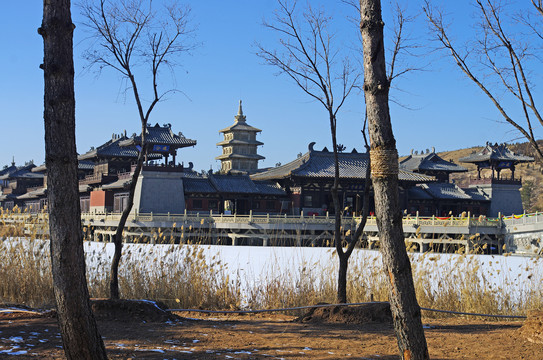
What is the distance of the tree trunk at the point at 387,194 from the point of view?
3.21m

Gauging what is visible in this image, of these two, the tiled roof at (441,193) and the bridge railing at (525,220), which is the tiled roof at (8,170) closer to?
the tiled roof at (441,193)

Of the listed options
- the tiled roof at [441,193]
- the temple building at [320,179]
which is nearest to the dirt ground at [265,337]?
the temple building at [320,179]

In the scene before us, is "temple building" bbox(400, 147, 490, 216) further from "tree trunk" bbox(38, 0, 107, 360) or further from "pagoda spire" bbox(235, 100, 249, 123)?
"tree trunk" bbox(38, 0, 107, 360)

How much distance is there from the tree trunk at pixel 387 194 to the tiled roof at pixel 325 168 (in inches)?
1161

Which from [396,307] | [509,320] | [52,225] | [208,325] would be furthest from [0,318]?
[509,320]

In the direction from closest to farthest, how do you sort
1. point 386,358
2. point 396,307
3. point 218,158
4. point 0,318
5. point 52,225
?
1. point 396,307
2. point 52,225
3. point 386,358
4. point 0,318
5. point 218,158

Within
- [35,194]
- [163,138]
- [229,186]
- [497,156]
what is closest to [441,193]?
[497,156]

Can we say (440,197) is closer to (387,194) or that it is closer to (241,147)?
(241,147)

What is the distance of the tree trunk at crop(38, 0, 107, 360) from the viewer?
3.68m

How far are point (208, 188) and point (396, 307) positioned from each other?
1237 inches

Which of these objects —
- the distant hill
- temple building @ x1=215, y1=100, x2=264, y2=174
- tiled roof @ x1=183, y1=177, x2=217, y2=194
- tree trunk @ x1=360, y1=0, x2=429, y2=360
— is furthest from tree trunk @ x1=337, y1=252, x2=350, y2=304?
the distant hill

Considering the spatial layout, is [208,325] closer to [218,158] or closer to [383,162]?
[383,162]

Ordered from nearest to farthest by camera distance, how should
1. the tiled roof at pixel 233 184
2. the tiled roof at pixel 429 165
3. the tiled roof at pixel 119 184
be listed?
the tiled roof at pixel 119 184 < the tiled roof at pixel 233 184 < the tiled roof at pixel 429 165

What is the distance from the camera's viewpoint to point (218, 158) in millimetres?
53875
